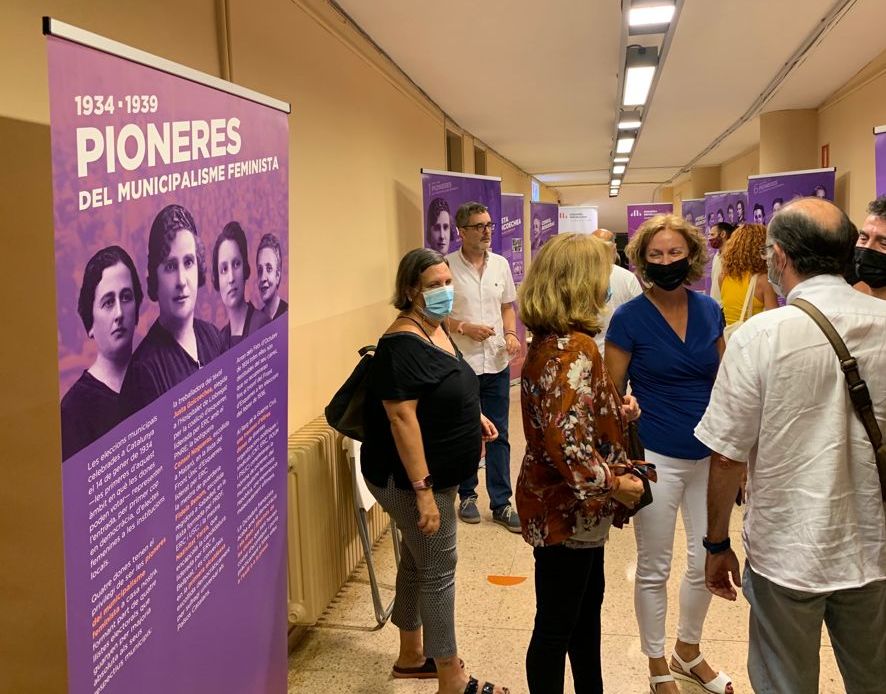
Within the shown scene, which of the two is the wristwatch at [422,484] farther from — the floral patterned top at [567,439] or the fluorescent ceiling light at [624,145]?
the fluorescent ceiling light at [624,145]

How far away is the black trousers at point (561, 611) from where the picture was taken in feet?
5.91

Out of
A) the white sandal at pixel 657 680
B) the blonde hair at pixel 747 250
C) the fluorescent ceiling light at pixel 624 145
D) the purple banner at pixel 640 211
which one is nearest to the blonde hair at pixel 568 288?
the white sandal at pixel 657 680

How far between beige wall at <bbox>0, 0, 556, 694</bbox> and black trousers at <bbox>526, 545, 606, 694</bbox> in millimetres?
1108

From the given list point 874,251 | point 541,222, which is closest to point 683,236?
point 874,251

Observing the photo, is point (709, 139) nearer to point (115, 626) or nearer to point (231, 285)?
point (231, 285)

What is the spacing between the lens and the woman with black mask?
2.12 metres

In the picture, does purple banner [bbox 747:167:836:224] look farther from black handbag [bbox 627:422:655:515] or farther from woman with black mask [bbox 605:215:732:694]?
→ black handbag [bbox 627:422:655:515]

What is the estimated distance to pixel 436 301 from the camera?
7.34 feet

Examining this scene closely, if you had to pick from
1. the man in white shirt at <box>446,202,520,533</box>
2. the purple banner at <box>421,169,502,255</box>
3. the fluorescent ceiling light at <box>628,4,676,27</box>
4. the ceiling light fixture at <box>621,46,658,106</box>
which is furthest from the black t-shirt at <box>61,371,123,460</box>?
the ceiling light fixture at <box>621,46,658,106</box>

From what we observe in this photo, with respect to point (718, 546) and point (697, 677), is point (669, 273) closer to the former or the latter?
point (718, 546)

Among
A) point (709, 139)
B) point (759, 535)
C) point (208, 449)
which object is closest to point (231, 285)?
point (208, 449)

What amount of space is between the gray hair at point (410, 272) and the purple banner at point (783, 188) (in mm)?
4293

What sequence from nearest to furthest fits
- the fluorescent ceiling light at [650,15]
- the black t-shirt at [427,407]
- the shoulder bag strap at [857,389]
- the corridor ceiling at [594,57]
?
1. the shoulder bag strap at [857,389]
2. the black t-shirt at [427,407]
3. the fluorescent ceiling light at [650,15]
4. the corridor ceiling at [594,57]

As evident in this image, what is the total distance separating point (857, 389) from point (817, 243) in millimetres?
308
